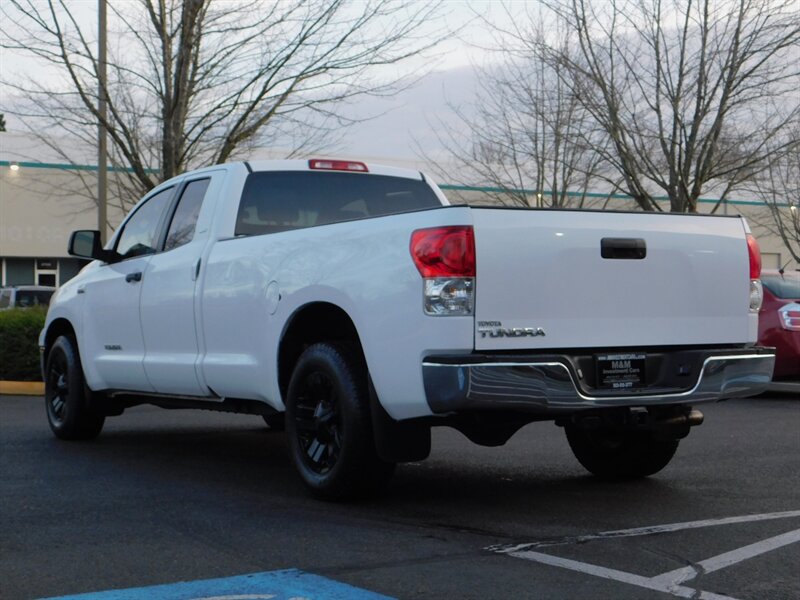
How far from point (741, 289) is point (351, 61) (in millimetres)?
10063

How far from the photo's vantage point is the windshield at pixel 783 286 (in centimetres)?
1430

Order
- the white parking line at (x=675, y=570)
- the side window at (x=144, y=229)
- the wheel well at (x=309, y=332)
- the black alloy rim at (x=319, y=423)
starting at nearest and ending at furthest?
1. the white parking line at (x=675, y=570)
2. the black alloy rim at (x=319, y=423)
3. the wheel well at (x=309, y=332)
4. the side window at (x=144, y=229)

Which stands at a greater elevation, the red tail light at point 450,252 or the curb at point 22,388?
the red tail light at point 450,252

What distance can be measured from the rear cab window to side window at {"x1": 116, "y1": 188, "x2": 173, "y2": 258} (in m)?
1.02

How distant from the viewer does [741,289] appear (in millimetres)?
6512

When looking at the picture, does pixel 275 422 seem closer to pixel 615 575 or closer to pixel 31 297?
pixel 615 575

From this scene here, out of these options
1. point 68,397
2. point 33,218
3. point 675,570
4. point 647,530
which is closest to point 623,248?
point 647,530

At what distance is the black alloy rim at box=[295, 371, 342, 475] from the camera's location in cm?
651

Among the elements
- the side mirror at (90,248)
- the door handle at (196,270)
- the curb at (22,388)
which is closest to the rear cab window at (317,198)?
the door handle at (196,270)

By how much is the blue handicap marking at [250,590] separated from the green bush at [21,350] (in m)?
11.1

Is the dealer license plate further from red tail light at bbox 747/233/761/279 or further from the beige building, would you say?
the beige building

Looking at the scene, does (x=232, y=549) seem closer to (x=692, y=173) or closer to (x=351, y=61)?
(x=351, y=61)

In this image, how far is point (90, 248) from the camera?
9.16 m

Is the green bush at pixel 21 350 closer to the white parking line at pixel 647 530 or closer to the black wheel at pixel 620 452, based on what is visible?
the black wheel at pixel 620 452
